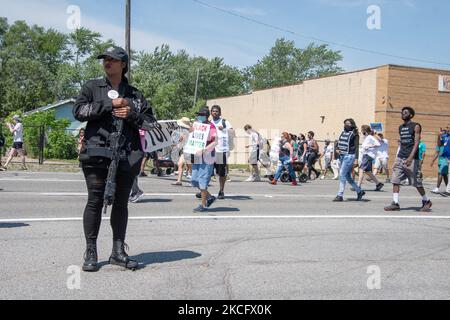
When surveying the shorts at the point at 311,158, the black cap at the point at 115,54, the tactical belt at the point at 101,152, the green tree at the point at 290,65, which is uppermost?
the green tree at the point at 290,65

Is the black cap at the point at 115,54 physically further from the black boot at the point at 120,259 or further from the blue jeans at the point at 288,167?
the blue jeans at the point at 288,167

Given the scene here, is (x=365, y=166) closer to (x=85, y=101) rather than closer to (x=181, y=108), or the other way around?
(x=85, y=101)

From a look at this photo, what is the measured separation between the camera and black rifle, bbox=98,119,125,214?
5.01 metres

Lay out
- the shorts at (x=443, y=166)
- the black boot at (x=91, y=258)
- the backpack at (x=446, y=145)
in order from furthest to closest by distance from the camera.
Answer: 1. the shorts at (x=443, y=166)
2. the backpack at (x=446, y=145)
3. the black boot at (x=91, y=258)

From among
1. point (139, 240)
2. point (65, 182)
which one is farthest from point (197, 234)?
point (65, 182)

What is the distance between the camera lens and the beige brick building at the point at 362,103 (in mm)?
31453

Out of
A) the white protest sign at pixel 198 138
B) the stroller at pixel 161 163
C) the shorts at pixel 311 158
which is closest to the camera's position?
the white protest sign at pixel 198 138

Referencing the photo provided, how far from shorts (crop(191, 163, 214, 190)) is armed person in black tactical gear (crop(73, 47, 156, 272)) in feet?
14.4

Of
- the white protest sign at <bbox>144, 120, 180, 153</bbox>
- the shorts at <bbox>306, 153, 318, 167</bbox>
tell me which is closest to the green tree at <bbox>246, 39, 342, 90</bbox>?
the shorts at <bbox>306, 153, 318, 167</bbox>

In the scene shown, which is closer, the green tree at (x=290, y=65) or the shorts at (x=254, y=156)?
the shorts at (x=254, y=156)

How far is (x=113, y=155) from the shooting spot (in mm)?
5059

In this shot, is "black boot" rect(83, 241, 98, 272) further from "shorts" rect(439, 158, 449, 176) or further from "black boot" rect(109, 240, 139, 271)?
"shorts" rect(439, 158, 449, 176)

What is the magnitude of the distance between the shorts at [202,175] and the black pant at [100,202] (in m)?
4.33

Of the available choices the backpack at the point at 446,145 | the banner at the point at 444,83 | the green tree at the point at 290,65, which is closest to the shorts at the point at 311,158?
the backpack at the point at 446,145
